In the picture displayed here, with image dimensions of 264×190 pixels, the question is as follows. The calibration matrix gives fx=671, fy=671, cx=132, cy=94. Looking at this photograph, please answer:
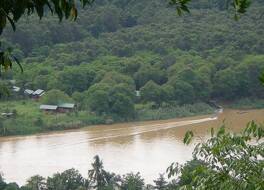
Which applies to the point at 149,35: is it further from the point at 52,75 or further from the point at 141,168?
the point at 141,168

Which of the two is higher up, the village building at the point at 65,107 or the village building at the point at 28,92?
the village building at the point at 28,92

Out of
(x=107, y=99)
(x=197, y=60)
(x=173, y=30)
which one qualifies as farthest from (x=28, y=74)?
(x=173, y=30)

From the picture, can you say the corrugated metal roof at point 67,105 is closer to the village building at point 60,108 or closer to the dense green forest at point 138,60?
the village building at point 60,108

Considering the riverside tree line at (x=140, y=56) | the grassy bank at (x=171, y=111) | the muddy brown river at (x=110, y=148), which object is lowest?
the muddy brown river at (x=110, y=148)

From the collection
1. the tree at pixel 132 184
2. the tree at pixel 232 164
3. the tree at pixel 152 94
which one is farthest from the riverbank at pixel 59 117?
the tree at pixel 232 164

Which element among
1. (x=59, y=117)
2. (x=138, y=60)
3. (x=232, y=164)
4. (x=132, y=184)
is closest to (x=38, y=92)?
(x=59, y=117)

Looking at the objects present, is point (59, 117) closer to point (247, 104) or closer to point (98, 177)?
point (247, 104)

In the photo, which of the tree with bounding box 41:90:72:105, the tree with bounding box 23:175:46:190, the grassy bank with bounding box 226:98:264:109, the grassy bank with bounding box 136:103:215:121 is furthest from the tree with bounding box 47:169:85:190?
the grassy bank with bounding box 226:98:264:109
